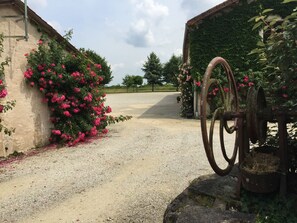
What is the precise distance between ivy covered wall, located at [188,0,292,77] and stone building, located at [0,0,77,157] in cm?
638

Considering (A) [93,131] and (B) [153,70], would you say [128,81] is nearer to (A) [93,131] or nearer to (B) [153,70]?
(B) [153,70]

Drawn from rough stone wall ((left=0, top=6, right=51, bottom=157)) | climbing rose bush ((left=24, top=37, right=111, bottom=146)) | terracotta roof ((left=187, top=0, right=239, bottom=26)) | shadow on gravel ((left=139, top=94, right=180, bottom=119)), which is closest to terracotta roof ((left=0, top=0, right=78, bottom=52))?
rough stone wall ((left=0, top=6, right=51, bottom=157))

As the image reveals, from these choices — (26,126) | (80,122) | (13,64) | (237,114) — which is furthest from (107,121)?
(237,114)

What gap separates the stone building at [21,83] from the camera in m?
7.33

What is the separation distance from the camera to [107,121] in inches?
405

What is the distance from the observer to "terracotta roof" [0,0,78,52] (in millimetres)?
7399

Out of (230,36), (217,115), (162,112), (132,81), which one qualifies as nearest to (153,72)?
(132,81)

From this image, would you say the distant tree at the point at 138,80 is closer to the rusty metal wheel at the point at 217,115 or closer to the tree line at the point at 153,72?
the tree line at the point at 153,72

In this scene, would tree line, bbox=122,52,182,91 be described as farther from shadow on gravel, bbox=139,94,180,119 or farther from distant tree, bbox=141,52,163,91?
shadow on gravel, bbox=139,94,180,119

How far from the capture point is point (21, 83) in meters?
7.68

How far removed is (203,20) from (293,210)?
34.4 feet

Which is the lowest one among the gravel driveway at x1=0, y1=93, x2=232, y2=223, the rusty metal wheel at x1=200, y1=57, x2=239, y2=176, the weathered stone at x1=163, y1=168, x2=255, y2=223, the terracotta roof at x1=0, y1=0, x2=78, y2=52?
the gravel driveway at x1=0, y1=93, x2=232, y2=223

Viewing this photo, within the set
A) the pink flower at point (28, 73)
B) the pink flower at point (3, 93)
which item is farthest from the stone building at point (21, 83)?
the pink flower at point (3, 93)

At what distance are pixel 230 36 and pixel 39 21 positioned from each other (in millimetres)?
7669
